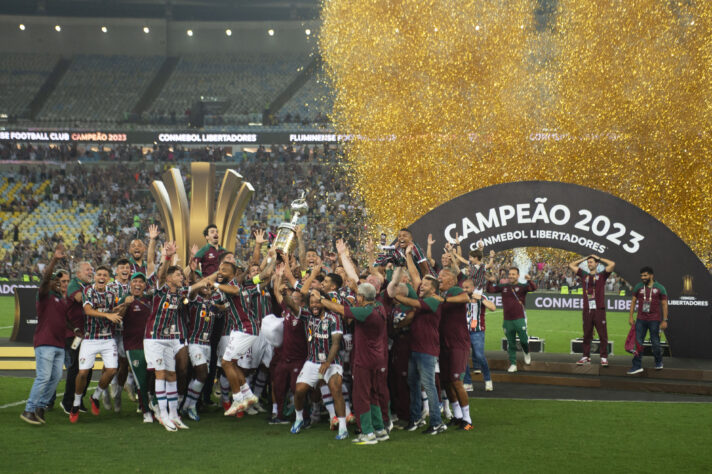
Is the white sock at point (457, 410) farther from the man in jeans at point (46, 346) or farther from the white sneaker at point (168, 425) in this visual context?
the man in jeans at point (46, 346)

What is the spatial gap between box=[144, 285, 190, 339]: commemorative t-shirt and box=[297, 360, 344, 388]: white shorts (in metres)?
1.86

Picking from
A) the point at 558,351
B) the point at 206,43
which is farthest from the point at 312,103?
the point at 558,351

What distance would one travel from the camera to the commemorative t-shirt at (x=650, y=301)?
1412 cm

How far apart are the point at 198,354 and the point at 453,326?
136 inches

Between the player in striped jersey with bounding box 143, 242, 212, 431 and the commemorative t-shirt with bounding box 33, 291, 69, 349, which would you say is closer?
the player in striped jersey with bounding box 143, 242, 212, 431

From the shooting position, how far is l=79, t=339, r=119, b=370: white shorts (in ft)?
35.2

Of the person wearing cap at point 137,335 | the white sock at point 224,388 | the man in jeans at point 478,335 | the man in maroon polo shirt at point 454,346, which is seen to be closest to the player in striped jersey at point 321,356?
the man in maroon polo shirt at point 454,346

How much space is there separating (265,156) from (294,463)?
41.3 meters

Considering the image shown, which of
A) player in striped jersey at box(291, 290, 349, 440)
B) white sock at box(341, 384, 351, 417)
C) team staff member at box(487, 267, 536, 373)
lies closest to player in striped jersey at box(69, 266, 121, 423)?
player in striped jersey at box(291, 290, 349, 440)

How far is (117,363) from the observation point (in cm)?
1091

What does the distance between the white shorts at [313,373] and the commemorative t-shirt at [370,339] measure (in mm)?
481

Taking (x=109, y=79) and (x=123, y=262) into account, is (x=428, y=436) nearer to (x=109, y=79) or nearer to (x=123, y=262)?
(x=123, y=262)

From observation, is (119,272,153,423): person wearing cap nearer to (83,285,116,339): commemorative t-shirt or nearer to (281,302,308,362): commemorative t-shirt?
(83,285,116,339): commemorative t-shirt

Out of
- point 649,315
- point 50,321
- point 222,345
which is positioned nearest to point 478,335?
point 649,315
